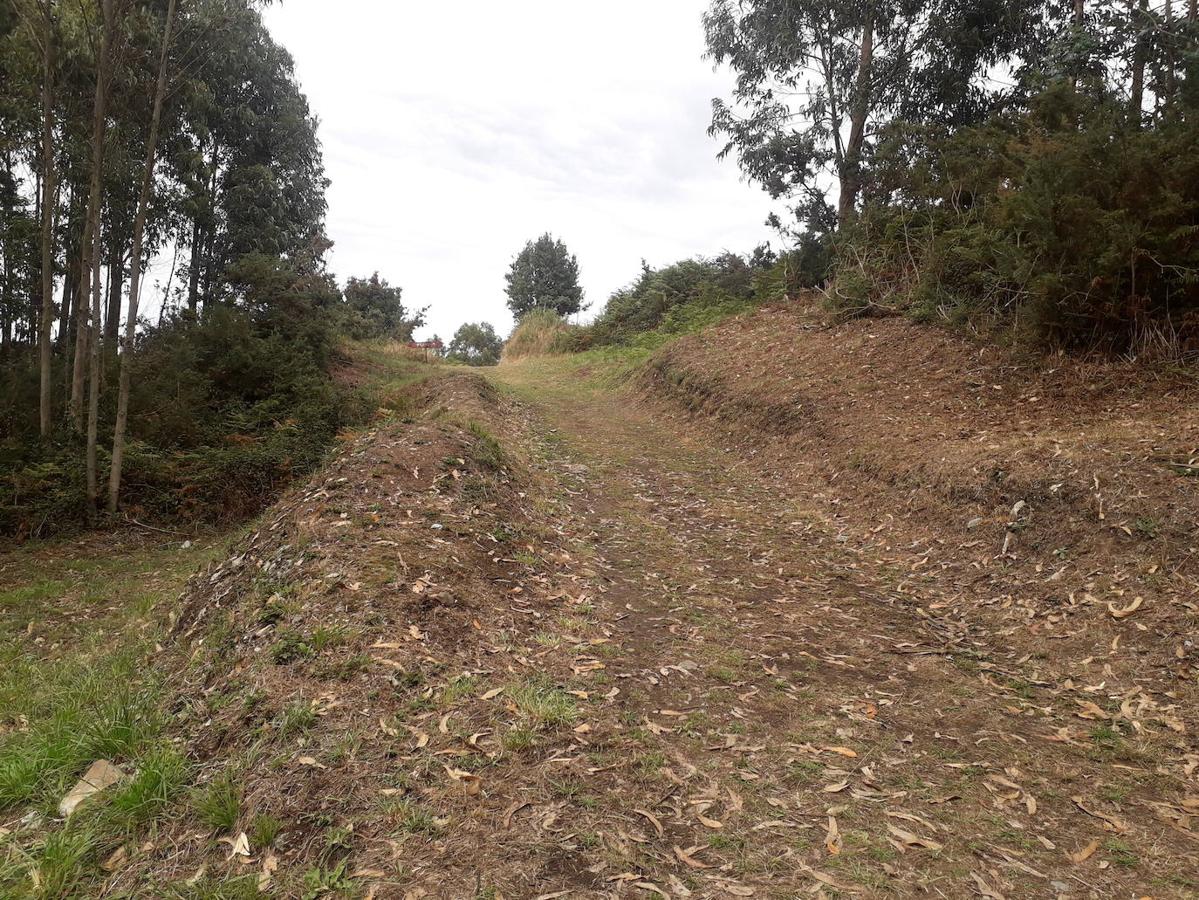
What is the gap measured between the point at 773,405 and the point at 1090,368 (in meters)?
3.85

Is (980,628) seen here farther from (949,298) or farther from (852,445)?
(949,298)

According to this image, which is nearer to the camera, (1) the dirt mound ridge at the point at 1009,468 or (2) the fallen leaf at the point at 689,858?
(2) the fallen leaf at the point at 689,858

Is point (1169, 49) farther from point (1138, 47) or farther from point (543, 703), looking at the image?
point (543, 703)

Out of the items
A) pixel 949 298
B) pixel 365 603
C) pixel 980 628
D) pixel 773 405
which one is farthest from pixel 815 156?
pixel 365 603

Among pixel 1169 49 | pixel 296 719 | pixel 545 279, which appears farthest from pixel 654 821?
pixel 545 279

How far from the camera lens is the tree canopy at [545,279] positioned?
46.8 metres

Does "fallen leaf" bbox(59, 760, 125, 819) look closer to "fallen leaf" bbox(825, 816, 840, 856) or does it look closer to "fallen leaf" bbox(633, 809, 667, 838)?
"fallen leaf" bbox(633, 809, 667, 838)

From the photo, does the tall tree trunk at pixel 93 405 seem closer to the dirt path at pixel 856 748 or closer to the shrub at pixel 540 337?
the dirt path at pixel 856 748

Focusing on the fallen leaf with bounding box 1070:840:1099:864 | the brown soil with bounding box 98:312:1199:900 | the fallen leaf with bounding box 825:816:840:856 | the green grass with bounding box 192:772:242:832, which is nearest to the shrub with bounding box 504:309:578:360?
the brown soil with bounding box 98:312:1199:900

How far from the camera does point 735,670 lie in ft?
13.1

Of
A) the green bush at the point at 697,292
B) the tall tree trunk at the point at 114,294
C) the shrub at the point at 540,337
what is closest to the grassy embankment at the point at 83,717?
the tall tree trunk at the point at 114,294

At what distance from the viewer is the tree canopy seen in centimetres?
4678

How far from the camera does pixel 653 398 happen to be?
13477mm

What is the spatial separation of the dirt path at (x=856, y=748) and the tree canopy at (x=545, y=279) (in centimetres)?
4248
